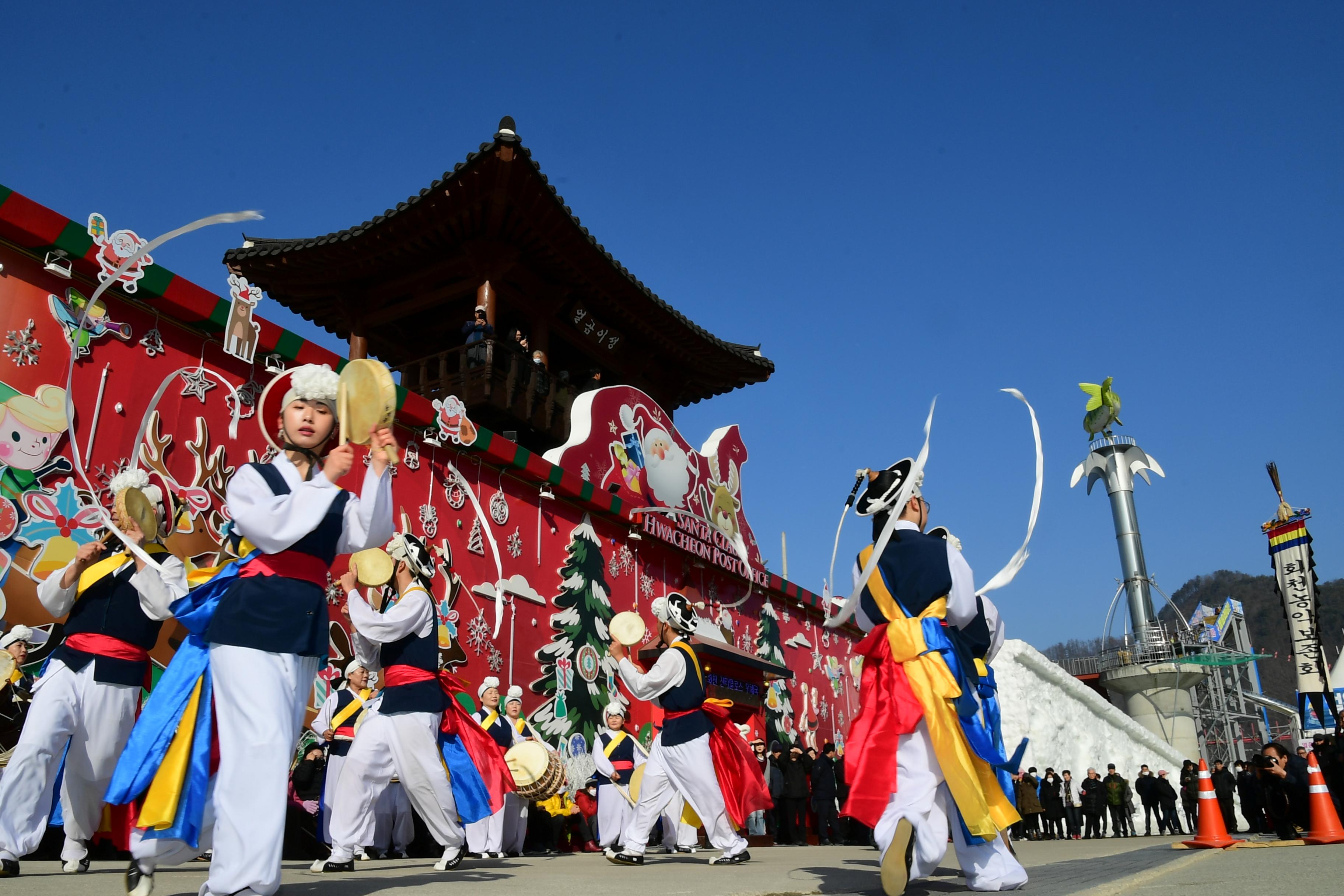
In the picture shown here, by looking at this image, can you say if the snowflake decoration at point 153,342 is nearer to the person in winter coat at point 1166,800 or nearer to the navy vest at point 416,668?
the navy vest at point 416,668

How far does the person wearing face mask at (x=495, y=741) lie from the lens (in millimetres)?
7355

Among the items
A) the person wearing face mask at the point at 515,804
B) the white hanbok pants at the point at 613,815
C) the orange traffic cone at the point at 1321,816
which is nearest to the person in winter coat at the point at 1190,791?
the orange traffic cone at the point at 1321,816

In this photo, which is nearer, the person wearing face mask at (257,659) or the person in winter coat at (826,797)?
the person wearing face mask at (257,659)

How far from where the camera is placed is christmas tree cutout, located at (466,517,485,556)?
31.3 feet

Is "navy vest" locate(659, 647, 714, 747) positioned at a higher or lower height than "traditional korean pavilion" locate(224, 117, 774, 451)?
lower

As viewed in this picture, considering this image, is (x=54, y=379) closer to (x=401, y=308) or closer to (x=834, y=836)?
(x=401, y=308)

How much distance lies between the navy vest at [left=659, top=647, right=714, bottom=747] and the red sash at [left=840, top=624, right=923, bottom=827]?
8.68ft

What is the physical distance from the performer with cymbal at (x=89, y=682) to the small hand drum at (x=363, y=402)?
1.69 meters

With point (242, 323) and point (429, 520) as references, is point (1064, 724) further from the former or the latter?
point (242, 323)

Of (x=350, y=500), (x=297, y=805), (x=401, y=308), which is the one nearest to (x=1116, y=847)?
(x=297, y=805)

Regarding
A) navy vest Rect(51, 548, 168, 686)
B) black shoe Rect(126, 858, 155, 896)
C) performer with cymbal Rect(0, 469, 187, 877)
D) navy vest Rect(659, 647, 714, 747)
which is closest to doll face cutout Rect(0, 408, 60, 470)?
performer with cymbal Rect(0, 469, 187, 877)

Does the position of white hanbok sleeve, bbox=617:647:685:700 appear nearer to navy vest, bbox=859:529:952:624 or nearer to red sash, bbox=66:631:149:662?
navy vest, bbox=859:529:952:624

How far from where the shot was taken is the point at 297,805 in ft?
24.0


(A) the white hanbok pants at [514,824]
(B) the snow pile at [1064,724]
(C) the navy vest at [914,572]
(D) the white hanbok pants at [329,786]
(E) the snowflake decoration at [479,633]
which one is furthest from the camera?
(B) the snow pile at [1064,724]
